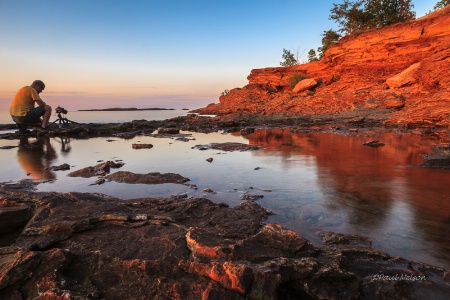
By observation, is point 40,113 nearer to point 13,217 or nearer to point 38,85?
point 38,85

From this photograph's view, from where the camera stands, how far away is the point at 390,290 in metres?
2.20

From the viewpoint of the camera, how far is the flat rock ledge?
78.4 inches

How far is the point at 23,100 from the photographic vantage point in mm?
12727

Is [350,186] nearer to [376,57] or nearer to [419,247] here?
[419,247]

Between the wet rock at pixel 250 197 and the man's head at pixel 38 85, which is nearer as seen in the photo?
the wet rock at pixel 250 197

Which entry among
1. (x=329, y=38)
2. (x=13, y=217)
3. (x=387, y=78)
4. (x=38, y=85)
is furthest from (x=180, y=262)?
(x=329, y=38)

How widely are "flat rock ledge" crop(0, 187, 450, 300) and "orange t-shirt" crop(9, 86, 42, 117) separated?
11.4 metres

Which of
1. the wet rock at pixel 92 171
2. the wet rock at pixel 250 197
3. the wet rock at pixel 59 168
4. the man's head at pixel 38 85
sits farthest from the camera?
the man's head at pixel 38 85

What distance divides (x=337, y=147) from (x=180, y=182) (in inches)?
292

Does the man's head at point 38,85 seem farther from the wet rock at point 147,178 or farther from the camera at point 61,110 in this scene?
the wet rock at point 147,178

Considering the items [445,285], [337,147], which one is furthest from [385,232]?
[337,147]

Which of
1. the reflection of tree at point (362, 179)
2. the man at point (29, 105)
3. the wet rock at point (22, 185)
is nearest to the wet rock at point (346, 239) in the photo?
the reflection of tree at point (362, 179)

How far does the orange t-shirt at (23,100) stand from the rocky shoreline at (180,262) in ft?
36.7

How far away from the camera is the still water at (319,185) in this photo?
352 cm
